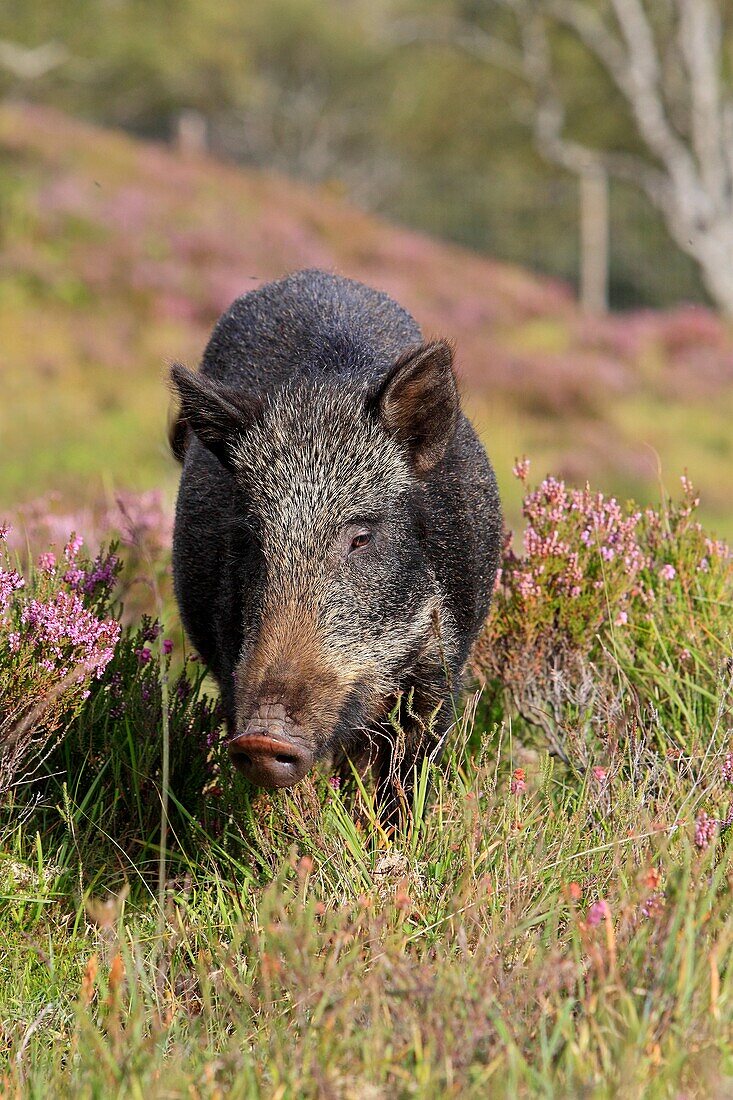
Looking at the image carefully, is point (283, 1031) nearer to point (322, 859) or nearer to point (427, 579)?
point (322, 859)

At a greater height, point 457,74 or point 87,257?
point 457,74

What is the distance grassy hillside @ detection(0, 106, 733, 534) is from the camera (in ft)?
36.7

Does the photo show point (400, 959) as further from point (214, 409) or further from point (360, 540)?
point (214, 409)

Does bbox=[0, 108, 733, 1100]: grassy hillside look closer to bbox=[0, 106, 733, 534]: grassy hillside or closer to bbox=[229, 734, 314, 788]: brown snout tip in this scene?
bbox=[229, 734, 314, 788]: brown snout tip

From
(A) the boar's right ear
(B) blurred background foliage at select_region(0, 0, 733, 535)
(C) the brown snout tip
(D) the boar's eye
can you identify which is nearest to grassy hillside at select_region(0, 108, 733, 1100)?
(C) the brown snout tip

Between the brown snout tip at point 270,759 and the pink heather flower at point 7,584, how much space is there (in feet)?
3.22

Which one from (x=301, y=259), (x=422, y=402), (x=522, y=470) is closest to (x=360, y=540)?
(x=422, y=402)

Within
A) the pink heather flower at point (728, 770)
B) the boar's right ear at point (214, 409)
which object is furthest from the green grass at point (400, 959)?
the boar's right ear at point (214, 409)

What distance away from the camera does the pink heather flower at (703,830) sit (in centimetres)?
279

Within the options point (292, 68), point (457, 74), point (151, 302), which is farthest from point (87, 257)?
point (292, 68)

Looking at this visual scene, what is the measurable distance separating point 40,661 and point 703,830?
1.83m

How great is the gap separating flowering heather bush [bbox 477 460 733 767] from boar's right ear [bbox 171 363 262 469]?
1103 millimetres

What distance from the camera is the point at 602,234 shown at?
74.2ft

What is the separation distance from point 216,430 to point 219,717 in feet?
2.93
